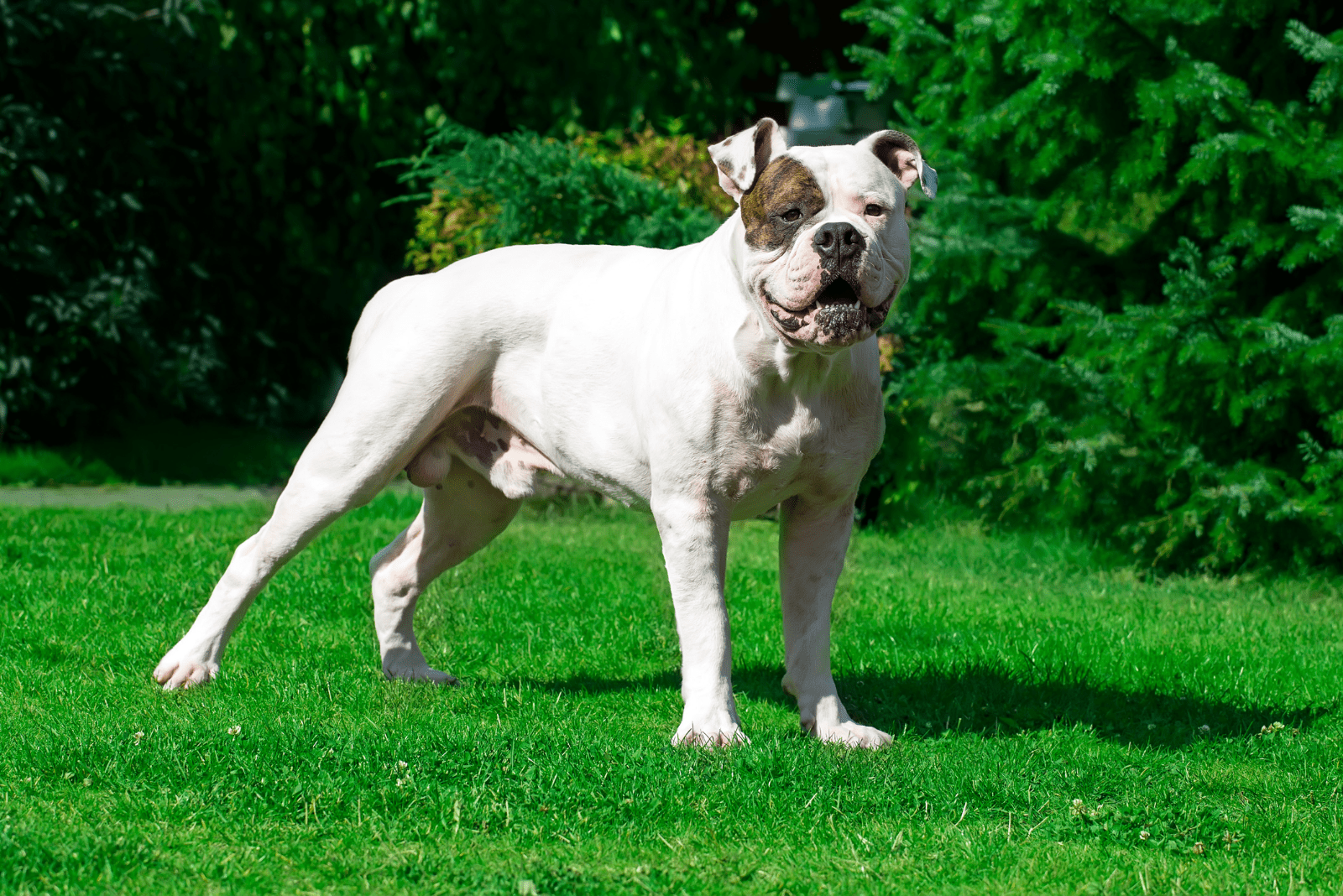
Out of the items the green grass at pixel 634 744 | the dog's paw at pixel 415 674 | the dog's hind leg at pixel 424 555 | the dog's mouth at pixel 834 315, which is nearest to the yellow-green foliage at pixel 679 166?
the green grass at pixel 634 744

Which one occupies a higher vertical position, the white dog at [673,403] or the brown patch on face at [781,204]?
the brown patch on face at [781,204]

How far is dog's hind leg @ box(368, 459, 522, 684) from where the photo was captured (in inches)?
197

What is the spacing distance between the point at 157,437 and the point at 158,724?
8.04 meters

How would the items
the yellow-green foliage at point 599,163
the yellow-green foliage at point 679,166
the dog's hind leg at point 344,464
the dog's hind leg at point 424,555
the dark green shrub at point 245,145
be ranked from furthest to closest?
the dark green shrub at point 245,145
the yellow-green foliage at point 679,166
the yellow-green foliage at point 599,163
the dog's hind leg at point 424,555
the dog's hind leg at point 344,464

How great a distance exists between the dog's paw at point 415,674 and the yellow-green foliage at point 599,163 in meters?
4.77

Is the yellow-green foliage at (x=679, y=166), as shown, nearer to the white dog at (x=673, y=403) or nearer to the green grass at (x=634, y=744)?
the green grass at (x=634, y=744)

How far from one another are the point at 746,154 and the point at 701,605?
4.26 feet

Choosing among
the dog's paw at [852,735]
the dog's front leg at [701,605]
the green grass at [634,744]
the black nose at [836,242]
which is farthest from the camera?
the dog's paw at [852,735]

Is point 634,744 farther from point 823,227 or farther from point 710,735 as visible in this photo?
point 823,227

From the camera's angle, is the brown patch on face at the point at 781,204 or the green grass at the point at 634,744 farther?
the brown patch on face at the point at 781,204

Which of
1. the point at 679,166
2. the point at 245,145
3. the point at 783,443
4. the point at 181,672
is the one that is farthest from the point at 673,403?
the point at 245,145

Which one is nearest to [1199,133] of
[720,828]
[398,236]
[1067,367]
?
[1067,367]

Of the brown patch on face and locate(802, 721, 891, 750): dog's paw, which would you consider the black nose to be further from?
locate(802, 721, 891, 750): dog's paw

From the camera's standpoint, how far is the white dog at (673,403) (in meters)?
3.78
